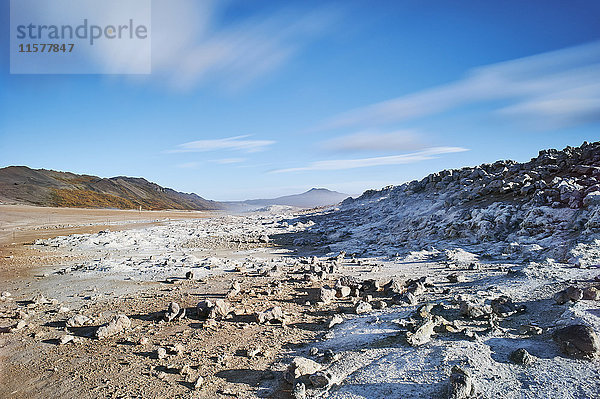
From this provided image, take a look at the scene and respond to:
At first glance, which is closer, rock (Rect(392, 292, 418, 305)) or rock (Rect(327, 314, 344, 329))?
rock (Rect(327, 314, 344, 329))

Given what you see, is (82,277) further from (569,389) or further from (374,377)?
(569,389)

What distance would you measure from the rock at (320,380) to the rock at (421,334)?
1.35 metres

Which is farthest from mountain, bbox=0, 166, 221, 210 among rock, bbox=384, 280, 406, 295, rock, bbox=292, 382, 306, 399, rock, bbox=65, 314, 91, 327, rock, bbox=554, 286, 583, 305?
rock, bbox=554, 286, 583, 305

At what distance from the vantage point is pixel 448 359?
4.12 meters

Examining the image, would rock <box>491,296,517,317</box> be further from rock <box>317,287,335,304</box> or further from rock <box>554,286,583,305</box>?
rock <box>317,287,335,304</box>

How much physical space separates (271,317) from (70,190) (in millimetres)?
70702

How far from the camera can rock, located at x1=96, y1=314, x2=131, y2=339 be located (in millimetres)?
5651

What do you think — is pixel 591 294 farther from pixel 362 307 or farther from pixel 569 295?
pixel 362 307

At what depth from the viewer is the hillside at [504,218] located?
9.55 meters

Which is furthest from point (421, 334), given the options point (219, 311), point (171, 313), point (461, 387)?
point (171, 313)

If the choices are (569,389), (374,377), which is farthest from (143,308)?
(569,389)

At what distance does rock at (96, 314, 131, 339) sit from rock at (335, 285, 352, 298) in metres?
4.08

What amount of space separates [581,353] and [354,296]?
4.17 m

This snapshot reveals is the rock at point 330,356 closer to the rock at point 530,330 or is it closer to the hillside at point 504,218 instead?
the rock at point 530,330
